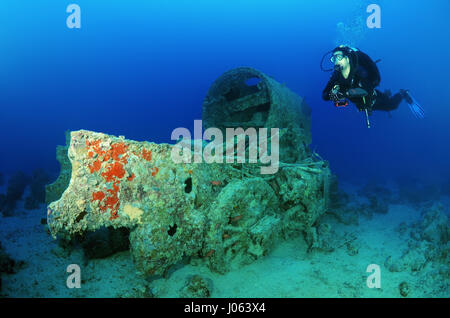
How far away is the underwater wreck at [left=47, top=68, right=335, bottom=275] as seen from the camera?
247 cm

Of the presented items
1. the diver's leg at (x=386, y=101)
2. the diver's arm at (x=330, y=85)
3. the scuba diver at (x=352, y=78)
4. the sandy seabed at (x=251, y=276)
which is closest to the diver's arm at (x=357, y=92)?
the scuba diver at (x=352, y=78)

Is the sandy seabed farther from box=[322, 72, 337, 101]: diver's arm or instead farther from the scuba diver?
box=[322, 72, 337, 101]: diver's arm

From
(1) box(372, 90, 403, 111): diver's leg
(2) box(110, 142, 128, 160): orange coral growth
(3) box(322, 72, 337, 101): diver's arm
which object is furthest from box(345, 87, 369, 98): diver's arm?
(2) box(110, 142, 128, 160): orange coral growth

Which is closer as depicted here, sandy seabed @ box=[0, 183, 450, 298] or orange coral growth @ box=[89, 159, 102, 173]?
orange coral growth @ box=[89, 159, 102, 173]

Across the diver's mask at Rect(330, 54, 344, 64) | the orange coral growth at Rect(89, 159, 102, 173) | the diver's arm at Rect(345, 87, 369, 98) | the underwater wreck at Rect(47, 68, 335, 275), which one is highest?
the diver's mask at Rect(330, 54, 344, 64)

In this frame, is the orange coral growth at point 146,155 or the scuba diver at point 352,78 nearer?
the orange coral growth at point 146,155

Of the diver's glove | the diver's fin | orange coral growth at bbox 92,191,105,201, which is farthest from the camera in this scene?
the diver's fin

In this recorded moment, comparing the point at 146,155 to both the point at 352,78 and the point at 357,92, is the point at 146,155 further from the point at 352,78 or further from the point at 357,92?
the point at 352,78

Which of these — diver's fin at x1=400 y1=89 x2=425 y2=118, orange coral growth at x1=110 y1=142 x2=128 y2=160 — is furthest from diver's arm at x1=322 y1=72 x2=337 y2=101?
orange coral growth at x1=110 y1=142 x2=128 y2=160

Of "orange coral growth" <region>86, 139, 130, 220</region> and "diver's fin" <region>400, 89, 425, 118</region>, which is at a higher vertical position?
"diver's fin" <region>400, 89, 425, 118</region>

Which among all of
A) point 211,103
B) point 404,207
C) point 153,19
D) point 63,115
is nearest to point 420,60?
point 404,207

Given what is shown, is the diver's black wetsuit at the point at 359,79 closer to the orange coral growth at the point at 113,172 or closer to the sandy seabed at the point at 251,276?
the sandy seabed at the point at 251,276

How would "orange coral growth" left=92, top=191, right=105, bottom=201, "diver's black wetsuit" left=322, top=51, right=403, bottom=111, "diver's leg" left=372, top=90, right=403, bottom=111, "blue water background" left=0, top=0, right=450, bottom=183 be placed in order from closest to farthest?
1. "orange coral growth" left=92, top=191, right=105, bottom=201
2. "diver's black wetsuit" left=322, top=51, right=403, bottom=111
3. "diver's leg" left=372, top=90, right=403, bottom=111
4. "blue water background" left=0, top=0, right=450, bottom=183

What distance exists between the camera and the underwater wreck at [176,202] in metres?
2.47
